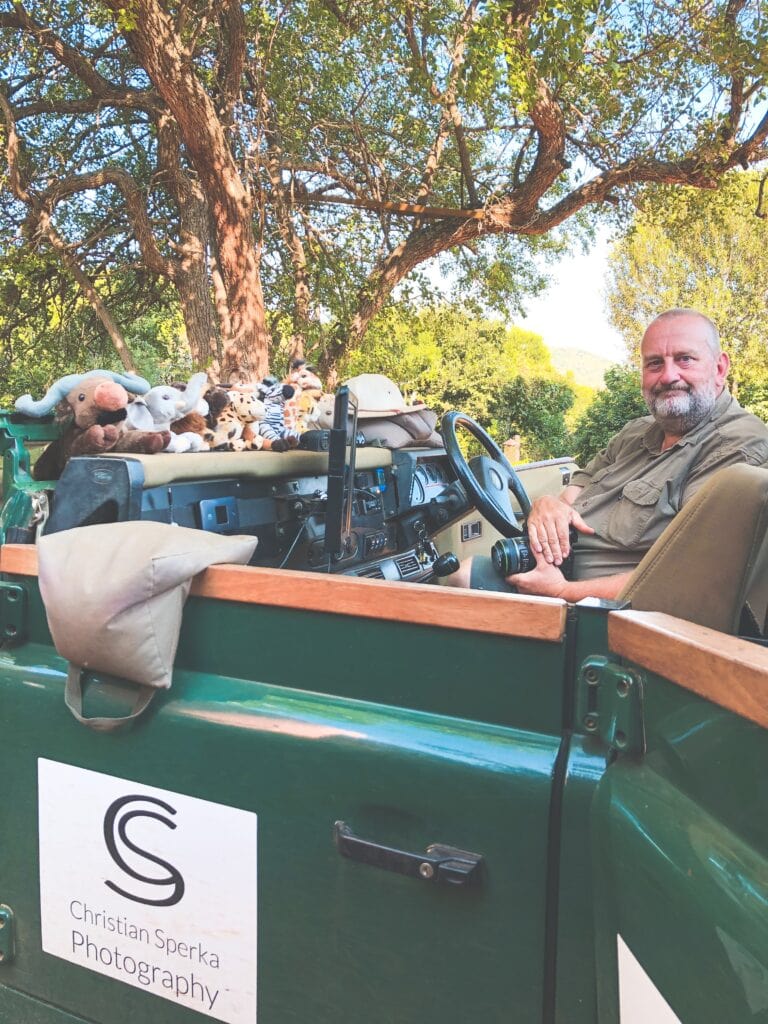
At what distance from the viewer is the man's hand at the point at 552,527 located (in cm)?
234

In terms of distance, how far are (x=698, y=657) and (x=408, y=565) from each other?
2.10 meters

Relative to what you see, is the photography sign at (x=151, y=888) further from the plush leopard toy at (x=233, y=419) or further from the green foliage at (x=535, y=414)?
the green foliage at (x=535, y=414)

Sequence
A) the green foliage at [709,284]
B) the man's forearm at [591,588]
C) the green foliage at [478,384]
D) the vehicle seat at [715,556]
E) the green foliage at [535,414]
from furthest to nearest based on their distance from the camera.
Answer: the green foliage at [709,284]
the green foliage at [535,414]
the green foliage at [478,384]
the man's forearm at [591,588]
the vehicle seat at [715,556]

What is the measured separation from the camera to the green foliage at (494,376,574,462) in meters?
23.4

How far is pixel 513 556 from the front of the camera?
230 centimetres

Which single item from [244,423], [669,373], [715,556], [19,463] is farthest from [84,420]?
[715,556]

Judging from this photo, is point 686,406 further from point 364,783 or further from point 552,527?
point 364,783

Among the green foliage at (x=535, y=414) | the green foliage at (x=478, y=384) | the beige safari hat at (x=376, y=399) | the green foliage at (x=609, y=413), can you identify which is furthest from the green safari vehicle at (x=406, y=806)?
the green foliage at (x=535, y=414)

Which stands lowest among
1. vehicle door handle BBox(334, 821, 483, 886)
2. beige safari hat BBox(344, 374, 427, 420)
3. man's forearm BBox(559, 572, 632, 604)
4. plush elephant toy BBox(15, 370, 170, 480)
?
vehicle door handle BBox(334, 821, 483, 886)

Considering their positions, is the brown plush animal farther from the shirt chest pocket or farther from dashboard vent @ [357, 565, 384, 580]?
the shirt chest pocket

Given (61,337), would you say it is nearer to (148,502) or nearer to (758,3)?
(758,3)

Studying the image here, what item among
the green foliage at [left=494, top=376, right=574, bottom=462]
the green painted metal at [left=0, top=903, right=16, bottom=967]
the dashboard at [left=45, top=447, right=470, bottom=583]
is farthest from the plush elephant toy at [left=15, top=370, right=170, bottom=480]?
the green foliage at [left=494, top=376, right=574, bottom=462]

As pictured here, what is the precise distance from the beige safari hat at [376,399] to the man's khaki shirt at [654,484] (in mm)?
1046

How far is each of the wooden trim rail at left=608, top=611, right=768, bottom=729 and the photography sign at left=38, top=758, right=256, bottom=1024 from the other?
1.91 ft
